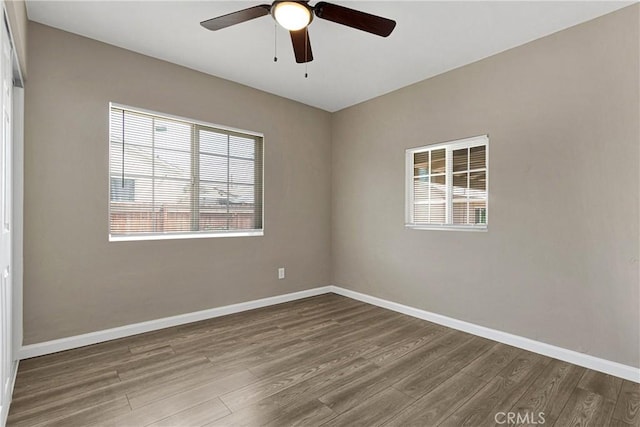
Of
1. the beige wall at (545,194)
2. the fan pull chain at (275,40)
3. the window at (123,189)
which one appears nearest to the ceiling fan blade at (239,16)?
the fan pull chain at (275,40)

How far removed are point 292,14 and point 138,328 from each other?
3046 mm

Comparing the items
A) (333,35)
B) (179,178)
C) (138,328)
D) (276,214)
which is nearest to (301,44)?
(333,35)

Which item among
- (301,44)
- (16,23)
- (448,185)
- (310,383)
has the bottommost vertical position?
(310,383)

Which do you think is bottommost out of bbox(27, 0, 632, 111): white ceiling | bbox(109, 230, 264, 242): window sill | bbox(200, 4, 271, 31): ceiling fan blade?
bbox(109, 230, 264, 242): window sill

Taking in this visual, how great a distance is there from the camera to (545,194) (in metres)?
2.75

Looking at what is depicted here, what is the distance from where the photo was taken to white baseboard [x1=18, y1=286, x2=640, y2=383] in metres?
Answer: 2.47

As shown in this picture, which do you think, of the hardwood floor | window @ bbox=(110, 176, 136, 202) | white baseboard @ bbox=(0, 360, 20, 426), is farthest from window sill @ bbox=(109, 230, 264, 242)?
white baseboard @ bbox=(0, 360, 20, 426)

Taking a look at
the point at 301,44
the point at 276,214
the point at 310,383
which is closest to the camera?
the point at 310,383

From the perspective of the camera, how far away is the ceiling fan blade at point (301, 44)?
2.29 m

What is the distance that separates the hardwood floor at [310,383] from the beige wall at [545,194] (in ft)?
1.28

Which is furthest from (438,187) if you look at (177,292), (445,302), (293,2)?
(177,292)

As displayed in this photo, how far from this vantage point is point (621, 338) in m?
2.39

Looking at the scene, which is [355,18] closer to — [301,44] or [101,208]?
[301,44]

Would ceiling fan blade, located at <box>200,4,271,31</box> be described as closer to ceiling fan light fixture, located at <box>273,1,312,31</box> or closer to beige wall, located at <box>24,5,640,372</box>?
ceiling fan light fixture, located at <box>273,1,312,31</box>
